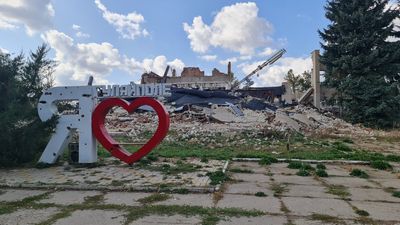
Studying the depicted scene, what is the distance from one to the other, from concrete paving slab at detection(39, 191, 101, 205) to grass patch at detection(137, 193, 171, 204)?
1.05 meters

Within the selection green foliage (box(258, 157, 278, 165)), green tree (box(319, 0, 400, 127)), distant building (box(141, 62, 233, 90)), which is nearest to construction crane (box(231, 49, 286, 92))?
distant building (box(141, 62, 233, 90))

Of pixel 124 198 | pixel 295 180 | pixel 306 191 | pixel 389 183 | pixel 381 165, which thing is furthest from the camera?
pixel 381 165

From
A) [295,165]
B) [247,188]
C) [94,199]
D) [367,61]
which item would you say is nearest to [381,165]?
[295,165]

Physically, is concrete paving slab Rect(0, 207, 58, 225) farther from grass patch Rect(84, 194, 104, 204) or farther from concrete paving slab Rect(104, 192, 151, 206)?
concrete paving slab Rect(104, 192, 151, 206)

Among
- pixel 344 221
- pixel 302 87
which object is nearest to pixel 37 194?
pixel 344 221

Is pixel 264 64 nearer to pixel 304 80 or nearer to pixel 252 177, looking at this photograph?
pixel 304 80

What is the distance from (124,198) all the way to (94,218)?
119cm

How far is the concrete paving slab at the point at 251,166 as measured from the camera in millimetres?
9742

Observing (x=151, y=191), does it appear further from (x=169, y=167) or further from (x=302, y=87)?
(x=302, y=87)

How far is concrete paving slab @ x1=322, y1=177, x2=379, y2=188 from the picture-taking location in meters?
7.91

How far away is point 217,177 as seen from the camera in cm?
819

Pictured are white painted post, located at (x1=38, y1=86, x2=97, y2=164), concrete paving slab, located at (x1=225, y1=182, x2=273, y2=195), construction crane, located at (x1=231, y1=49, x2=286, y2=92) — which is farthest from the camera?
construction crane, located at (x1=231, y1=49, x2=286, y2=92)

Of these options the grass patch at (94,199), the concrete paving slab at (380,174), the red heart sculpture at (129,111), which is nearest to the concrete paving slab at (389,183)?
the concrete paving slab at (380,174)

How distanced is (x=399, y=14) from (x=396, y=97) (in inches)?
281
